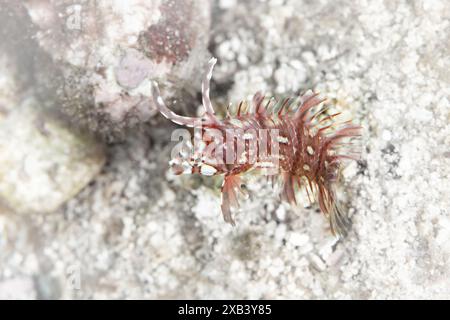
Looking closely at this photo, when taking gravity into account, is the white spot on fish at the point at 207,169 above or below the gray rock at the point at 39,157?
below

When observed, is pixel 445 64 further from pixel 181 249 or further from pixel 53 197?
pixel 53 197

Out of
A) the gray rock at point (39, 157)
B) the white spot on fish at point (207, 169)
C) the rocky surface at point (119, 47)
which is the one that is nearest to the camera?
the white spot on fish at point (207, 169)

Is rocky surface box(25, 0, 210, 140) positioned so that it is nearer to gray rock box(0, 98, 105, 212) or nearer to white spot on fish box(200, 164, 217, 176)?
gray rock box(0, 98, 105, 212)

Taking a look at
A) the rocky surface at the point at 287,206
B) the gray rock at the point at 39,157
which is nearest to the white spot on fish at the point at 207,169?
the rocky surface at the point at 287,206

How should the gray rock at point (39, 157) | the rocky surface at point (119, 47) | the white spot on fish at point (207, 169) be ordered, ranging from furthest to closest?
1. the gray rock at point (39, 157)
2. the rocky surface at point (119, 47)
3. the white spot on fish at point (207, 169)

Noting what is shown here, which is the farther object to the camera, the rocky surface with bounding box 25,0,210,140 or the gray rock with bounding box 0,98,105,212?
the gray rock with bounding box 0,98,105,212

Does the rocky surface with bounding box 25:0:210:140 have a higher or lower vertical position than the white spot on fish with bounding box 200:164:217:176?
higher

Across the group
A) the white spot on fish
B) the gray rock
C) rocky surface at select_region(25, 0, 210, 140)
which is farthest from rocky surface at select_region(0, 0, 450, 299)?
the white spot on fish

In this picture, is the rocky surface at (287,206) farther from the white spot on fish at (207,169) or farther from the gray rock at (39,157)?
the white spot on fish at (207,169)

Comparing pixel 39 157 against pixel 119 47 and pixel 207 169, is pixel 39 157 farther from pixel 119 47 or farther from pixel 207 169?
pixel 207 169

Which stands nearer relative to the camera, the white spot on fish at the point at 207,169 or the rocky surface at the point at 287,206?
the white spot on fish at the point at 207,169
